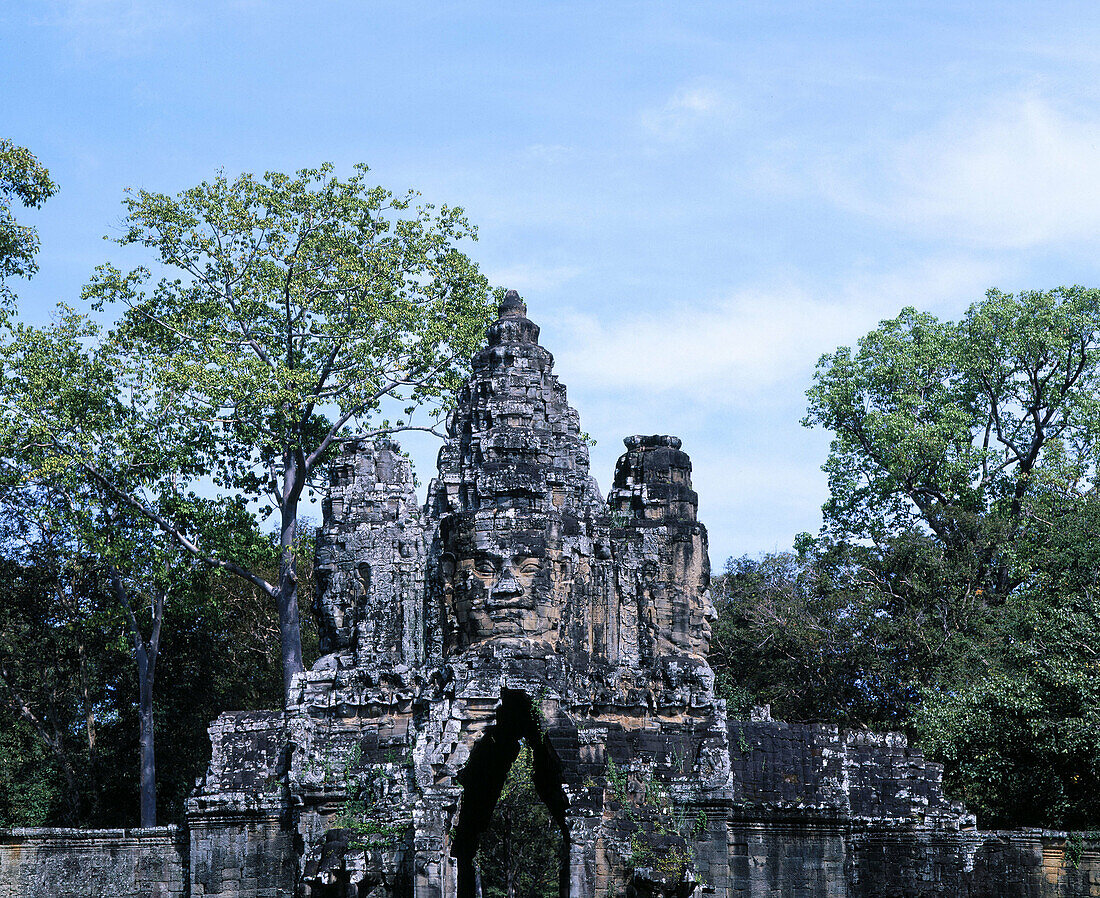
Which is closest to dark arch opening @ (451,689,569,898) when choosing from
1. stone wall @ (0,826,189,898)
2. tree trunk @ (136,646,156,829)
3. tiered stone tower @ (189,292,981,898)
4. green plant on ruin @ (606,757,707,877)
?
tiered stone tower @ (189,292,981,898)

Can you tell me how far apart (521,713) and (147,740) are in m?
13.3

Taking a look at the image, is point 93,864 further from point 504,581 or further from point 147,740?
point 147,740

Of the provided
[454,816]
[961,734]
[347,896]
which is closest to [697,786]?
[454,816]

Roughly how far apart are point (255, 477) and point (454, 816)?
12191 mm

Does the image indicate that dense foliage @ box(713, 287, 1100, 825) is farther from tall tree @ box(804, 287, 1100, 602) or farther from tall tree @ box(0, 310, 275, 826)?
tall tree @ box(0, 310, 275, 826)

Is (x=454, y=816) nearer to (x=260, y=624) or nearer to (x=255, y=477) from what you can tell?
(x=255, y=477)

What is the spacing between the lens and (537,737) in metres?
17.5

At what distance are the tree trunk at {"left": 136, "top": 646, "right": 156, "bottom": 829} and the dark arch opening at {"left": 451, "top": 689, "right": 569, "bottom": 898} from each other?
981 centimetres

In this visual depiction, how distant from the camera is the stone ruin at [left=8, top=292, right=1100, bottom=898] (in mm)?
17141

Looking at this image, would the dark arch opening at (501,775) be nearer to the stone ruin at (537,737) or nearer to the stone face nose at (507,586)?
the stone ruin at (537,737)

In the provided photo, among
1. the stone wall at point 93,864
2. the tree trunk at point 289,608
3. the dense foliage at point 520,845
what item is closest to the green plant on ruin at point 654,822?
the stone wall at point 93,864

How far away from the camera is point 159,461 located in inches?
1054

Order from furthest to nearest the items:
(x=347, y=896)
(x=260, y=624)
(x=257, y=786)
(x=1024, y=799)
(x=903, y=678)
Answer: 1. (x=260, y=624)
2. (x=903, y=678)
3. (x=1024, y=799)
4. (x=257, y=786)
5. (x=347, y=896)

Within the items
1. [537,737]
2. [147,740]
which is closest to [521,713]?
[537,737]
